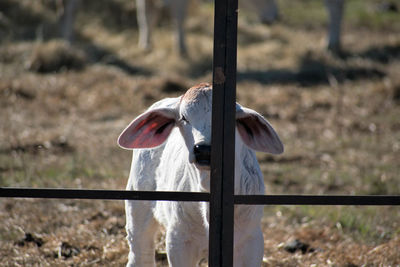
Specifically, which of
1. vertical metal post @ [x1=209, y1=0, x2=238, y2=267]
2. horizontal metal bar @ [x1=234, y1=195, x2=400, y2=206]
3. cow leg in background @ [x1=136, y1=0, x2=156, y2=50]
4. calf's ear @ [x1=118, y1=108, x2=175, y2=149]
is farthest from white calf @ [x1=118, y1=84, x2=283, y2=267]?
cow leg in background @ [x1=136, y1=0, x2=156, y2=50]

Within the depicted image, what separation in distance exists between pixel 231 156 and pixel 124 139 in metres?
0.70

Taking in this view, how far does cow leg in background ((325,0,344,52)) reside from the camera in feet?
38.9

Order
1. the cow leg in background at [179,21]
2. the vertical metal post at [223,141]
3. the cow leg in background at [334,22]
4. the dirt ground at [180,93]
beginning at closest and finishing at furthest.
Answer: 1. the vertical metal post at [223,141]
2. the dirt ground at [180,93]
3. the cow leg in background at [334,22]
4. the cow leg in background at [179,21]

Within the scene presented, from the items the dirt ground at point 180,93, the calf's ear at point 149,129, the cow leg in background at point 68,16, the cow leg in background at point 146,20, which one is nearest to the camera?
the calf's ear at point 149,129

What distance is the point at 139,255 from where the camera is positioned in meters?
3.44

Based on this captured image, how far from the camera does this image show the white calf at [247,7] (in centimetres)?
1191

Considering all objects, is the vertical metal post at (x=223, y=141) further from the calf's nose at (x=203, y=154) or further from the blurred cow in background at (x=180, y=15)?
the blurred cow in background at (x=180, y=15)

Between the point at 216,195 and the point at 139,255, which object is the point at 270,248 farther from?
the point at 216,195

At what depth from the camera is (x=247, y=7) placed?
12648mm

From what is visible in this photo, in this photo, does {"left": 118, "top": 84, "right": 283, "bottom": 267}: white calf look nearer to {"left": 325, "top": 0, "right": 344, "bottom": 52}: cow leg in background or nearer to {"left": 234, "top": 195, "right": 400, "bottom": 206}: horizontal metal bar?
{"left": 234, "top": 195, "right": 400, "bottom": 206}: horizontal metal bar

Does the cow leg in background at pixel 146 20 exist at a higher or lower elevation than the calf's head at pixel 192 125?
higher

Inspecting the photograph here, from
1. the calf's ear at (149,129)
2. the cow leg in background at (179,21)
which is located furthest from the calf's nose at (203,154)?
the cow leg in background at (179,21)

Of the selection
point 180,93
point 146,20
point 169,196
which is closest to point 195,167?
point 169,196

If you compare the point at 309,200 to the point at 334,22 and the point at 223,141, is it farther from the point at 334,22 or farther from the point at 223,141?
the point at 334,22
